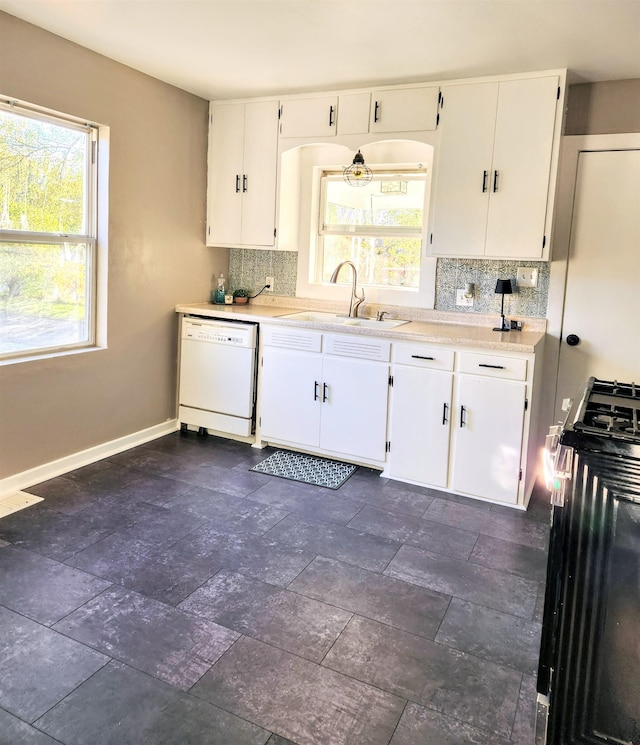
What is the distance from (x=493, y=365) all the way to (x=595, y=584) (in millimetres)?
1852

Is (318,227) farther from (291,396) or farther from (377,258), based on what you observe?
(291,396)

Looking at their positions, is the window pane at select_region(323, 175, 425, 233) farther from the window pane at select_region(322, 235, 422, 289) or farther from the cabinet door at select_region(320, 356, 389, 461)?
the cabinet door at select_region(320, 356, 389, 461)

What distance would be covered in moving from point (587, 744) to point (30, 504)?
2687 millimetres

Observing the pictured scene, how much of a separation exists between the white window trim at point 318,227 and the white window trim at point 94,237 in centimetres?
142

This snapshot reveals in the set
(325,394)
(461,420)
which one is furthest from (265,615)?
(325,394)

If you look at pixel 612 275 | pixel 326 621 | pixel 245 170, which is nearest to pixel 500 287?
pixel 612 275

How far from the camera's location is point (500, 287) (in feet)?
11.8

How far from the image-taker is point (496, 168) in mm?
3459

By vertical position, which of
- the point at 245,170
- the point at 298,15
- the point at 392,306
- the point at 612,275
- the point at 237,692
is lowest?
the point at 237,692

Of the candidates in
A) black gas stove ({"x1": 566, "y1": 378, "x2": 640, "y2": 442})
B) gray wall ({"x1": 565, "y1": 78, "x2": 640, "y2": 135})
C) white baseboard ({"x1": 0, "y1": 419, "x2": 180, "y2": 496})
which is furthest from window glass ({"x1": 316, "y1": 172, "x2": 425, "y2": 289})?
black gas stove ({"x1": 566, "y1": 378, "x2": 640, "y2": 442})

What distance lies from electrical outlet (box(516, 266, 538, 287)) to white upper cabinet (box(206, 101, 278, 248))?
172 cm

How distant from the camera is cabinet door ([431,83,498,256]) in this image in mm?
3461

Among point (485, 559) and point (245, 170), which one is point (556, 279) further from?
point (245, 170)

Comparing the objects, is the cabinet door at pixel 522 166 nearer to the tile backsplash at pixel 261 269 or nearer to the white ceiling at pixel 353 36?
the white ceiling at pixel 353 36
